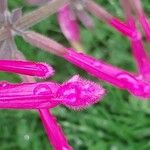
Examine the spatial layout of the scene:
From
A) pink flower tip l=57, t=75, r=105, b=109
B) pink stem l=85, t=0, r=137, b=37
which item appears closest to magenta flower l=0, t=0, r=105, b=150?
pink flower tip l=57, t=75, r=105, b=109

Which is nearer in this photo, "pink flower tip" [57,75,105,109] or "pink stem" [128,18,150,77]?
"pink flower tip" [57,75,105,109]

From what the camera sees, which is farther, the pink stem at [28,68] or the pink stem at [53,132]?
the pink stem at [53,132]

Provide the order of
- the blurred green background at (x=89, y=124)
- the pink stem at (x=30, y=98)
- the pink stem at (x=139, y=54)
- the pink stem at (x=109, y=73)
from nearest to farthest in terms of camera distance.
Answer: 1. the pink stem at (x=30, y=98)
2. the pink stem at (x=109, y=73)
3. the pink stem at (x=139, y=54)
4. the blurred green background at (x=89, y=124)

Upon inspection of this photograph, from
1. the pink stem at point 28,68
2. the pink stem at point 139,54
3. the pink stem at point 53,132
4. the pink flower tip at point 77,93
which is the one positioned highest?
the pink stem at point 139,54

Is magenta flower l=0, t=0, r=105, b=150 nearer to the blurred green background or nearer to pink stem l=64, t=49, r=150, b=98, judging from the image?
pink stem l=64, t=49, r=150, b=98

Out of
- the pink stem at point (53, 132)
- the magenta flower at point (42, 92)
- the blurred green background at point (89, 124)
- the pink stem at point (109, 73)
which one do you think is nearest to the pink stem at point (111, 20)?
the pink stem at point (109, 73)

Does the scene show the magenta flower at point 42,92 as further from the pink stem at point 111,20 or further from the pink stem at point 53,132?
the pink stem at point 111,20

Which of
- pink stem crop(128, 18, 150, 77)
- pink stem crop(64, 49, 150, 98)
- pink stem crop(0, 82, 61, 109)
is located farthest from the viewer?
pink stem crop(128, 18, 150, 77)
